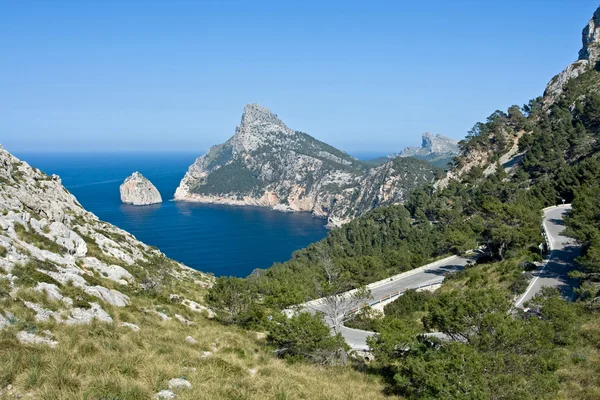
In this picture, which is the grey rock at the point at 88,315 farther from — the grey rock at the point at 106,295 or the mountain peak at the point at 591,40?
the mountain peak at the point at 591,40

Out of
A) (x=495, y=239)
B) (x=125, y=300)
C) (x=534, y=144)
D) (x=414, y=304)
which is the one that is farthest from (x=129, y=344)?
(x=534, y=144)

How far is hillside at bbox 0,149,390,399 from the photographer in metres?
8.40

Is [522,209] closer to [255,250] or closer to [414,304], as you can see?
[414,304]

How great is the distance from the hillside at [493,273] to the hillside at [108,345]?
2896mm

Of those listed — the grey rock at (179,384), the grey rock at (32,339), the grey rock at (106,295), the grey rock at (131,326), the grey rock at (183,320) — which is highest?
the grey rock at (32,339)

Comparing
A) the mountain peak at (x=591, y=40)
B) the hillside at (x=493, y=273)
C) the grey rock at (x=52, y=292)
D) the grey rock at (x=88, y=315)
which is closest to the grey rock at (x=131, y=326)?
the grey rock at (x=88, y=315)

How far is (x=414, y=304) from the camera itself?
1231 inches

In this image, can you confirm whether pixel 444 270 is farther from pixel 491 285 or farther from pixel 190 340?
pixel 190 340

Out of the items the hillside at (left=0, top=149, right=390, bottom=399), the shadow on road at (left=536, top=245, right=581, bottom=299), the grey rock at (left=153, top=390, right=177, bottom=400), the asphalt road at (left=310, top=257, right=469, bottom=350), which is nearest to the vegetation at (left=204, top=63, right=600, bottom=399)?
the shadow on road at (left=536, top=245, right=581, bottom=299)

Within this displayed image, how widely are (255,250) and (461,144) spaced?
6620 cm

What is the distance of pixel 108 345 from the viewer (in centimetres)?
1095

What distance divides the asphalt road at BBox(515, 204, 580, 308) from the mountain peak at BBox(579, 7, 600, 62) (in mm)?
81446

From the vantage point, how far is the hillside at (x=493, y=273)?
36.9 ft

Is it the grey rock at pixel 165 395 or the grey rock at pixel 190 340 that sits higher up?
the grey rock at pixel 165 395
